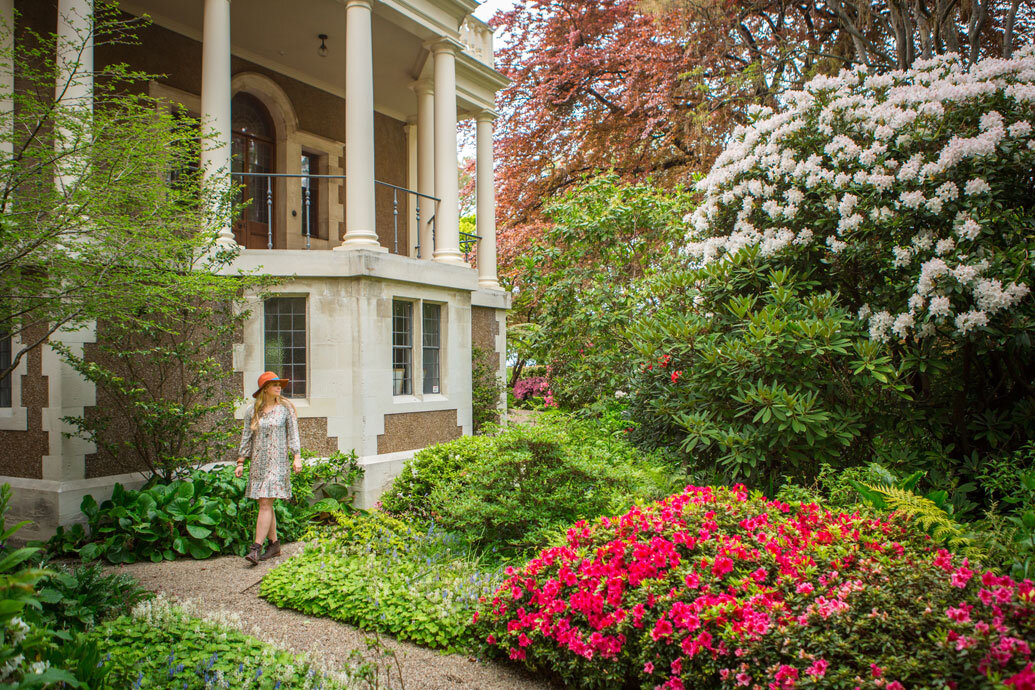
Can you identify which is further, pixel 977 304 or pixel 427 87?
pixel 427 87

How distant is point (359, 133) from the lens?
8.56 metres

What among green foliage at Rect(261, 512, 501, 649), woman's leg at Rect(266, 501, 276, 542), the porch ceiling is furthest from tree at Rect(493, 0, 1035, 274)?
woman's leg at Rect(266, 501, 276, 542)

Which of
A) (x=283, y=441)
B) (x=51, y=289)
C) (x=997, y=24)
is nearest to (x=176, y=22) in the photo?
(x=51, y=289)

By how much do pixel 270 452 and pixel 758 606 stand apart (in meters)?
4.63

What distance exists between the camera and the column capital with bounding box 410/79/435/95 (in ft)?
37.1

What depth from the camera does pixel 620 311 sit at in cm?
970

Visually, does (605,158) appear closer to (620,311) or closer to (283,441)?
(620,311)

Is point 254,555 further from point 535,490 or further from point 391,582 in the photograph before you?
point 535,490

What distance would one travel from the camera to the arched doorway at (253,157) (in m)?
11.1

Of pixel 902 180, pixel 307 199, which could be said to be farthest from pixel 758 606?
pixel 307 199

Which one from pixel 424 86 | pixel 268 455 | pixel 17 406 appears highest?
pixel 424 86

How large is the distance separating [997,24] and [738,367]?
30.1 feet

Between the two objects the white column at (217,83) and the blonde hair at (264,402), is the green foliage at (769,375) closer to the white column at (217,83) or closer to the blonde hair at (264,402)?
the blonde hair at (264,402)

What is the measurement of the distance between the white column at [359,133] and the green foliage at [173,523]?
3.27 metres
